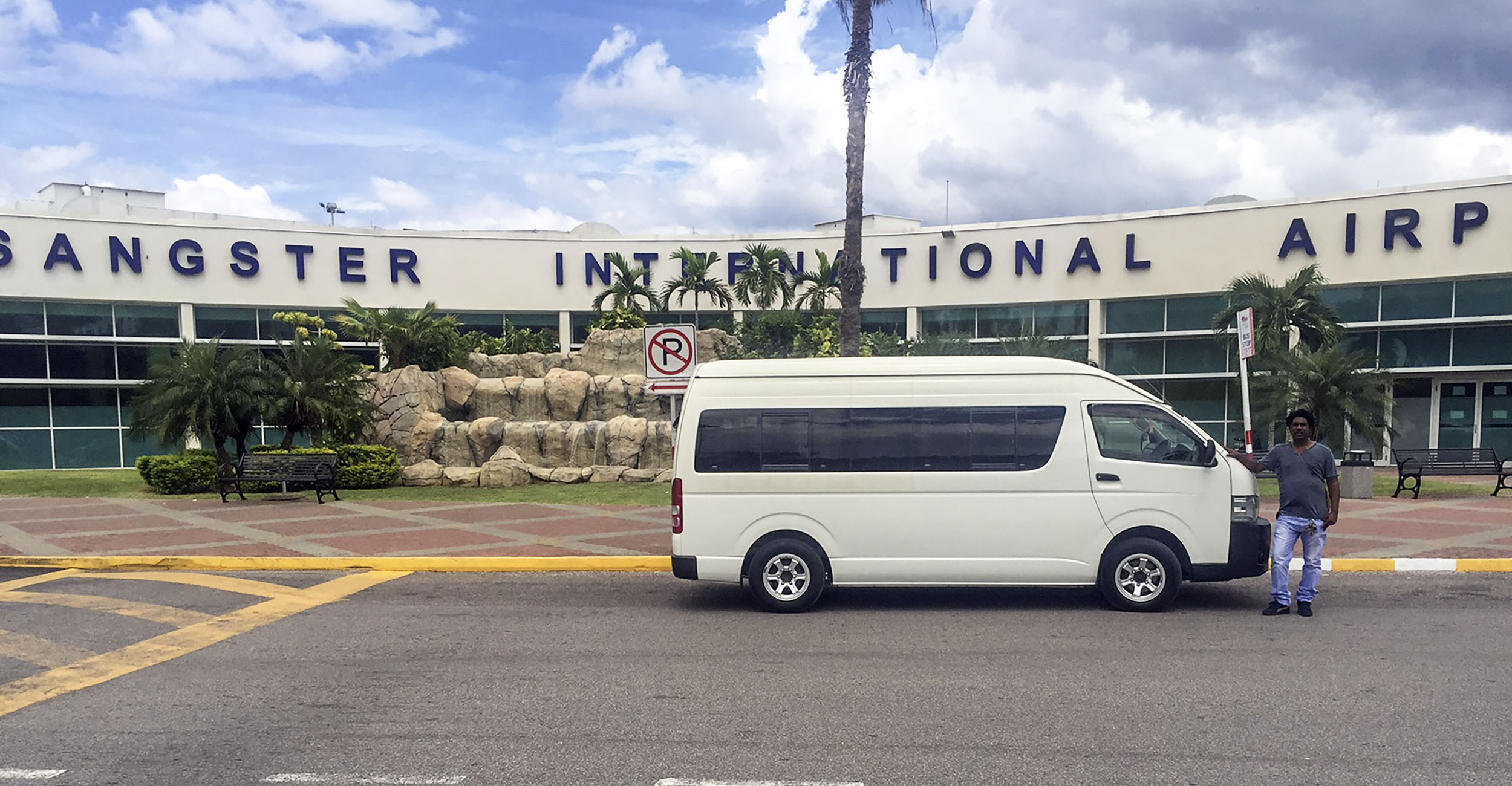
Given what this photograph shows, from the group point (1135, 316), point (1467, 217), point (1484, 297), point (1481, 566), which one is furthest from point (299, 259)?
point (1484, 297)

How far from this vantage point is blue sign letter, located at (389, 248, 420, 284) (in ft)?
100

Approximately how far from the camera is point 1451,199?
75.6ft

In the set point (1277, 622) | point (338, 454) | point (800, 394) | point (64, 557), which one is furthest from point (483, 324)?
point (1277, 622)

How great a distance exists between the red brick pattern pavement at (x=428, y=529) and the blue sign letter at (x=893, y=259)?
16.0 m

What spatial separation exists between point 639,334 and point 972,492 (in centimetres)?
1729

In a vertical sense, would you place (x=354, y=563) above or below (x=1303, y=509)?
below

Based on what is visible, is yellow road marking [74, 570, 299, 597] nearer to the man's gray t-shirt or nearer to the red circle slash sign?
the red circle slash sign

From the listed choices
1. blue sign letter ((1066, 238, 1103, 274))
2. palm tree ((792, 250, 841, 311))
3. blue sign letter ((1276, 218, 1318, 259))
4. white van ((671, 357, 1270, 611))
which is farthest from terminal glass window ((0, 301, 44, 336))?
blue sign letter ((1276, 218, 1318, 259))

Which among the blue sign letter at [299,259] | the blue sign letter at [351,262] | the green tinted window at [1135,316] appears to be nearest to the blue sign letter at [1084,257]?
the green tinted window at [1135,316]

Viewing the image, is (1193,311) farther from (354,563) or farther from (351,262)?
(351,262)

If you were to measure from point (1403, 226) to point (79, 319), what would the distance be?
3742cm

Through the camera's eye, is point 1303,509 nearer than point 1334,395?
Yes

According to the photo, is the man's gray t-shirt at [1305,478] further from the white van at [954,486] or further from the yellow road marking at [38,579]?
the yellow road marking at [38,579]

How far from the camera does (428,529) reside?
1336cm
